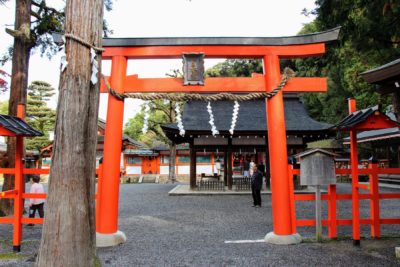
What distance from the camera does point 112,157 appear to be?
5.82 m

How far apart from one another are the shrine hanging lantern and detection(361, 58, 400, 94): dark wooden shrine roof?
279 cm

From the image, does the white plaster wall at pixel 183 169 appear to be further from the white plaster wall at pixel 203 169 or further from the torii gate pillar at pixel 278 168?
the torii gate pillar at pixel 278 168

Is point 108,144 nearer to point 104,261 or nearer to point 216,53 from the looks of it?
point 104,261

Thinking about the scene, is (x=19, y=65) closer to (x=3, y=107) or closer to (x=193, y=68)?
(x=193, y=68)

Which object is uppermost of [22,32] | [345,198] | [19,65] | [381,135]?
[22,32]

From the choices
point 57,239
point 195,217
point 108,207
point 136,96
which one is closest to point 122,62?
point 136,96

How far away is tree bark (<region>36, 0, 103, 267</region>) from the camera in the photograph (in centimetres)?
285

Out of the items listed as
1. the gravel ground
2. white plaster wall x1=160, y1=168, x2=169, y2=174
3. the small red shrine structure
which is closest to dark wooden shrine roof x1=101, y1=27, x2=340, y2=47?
the small red shrine structure

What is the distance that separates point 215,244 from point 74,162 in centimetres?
362

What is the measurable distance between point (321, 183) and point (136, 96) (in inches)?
147

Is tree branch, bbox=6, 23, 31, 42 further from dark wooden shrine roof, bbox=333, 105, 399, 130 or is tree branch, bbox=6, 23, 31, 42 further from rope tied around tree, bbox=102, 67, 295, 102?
dark wooden shrine roof, bbox=333, 105, 399, 130

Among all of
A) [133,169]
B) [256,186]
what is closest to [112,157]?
[256,186]

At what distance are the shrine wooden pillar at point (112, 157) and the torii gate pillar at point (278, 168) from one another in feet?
9.17

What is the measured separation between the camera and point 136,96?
5840mm
